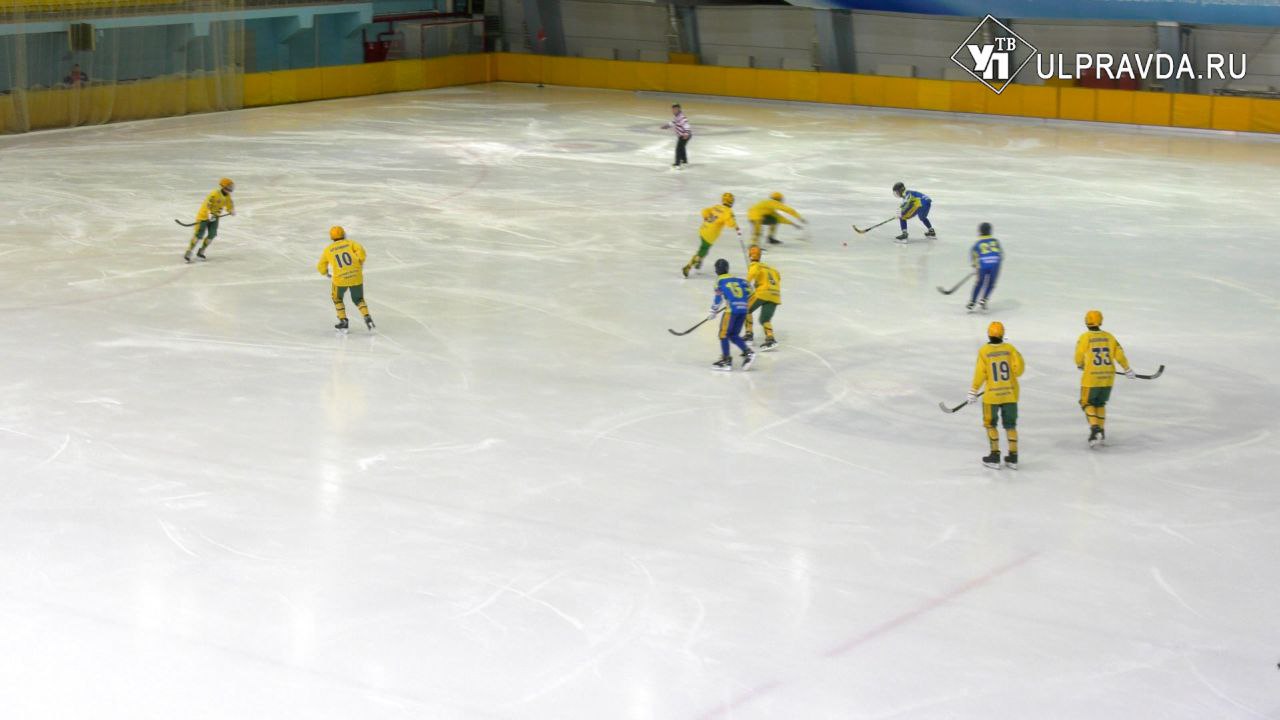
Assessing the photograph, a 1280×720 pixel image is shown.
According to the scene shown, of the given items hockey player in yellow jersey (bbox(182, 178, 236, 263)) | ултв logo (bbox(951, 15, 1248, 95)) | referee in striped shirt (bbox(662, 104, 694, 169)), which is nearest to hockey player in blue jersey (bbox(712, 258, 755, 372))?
hockey player in yellow jersey (bbox(182, 178, 236, 263))

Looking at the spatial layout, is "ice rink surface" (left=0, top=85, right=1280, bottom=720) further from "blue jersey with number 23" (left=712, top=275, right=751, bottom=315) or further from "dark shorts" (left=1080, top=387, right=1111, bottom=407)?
"blue jersey with number 23" (left=712, top=275, right=751, bottom=315)

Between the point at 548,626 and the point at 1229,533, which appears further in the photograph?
the point at 1229,533

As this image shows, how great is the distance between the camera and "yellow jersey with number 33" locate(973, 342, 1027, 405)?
1243 cm

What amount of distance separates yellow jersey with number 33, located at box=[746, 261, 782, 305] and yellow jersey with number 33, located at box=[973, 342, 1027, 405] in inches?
163

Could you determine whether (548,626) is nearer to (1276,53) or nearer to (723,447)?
Result: (723,447)

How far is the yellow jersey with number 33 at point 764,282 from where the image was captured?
1631 centimetres

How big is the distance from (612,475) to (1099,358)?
439 cm

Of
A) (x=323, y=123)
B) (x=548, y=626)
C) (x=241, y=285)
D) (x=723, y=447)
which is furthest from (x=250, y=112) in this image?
(x=548, y=626)

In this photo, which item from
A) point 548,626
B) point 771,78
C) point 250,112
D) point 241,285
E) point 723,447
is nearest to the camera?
point 548,626

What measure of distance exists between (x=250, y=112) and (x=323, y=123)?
2.95 meters

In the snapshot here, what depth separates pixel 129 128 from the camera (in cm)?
3478

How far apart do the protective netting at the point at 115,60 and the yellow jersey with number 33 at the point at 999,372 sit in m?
27.1

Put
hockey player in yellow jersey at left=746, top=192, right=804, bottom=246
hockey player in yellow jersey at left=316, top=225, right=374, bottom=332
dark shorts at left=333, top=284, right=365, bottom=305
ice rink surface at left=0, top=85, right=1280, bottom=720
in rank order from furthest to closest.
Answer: hockey player in yellow jersey at left=746, top=192, right=804, bottom=246 → dark shorts at left=333, top=284, right=365, bottom=305 → hockey player in yellow jersey at left=316, top=225, right=374, bottom=332 → ice rink surface at left=0, top=85, right=1280, bottom=720

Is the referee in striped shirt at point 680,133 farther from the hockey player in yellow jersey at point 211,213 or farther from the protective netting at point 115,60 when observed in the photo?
the protective netting at point 115,60
